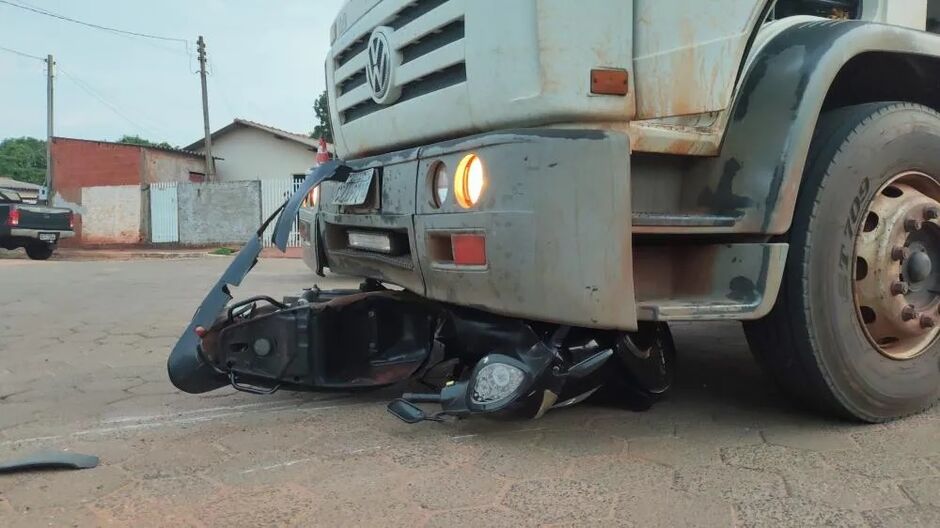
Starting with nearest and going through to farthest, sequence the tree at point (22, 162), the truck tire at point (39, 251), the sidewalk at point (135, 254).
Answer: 1. the truck tire at point (39, 251)
2. the sidewalk at point (135, 254)
3. the tree at point (22, 162)

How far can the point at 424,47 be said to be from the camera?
2760 mm

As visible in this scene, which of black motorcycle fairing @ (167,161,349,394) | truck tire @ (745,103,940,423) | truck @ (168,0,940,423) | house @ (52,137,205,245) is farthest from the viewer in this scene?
house @ (52,137,205,245)

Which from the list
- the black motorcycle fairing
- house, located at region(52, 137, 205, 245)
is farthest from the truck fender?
house, located at region(52, 137, 205, 245)

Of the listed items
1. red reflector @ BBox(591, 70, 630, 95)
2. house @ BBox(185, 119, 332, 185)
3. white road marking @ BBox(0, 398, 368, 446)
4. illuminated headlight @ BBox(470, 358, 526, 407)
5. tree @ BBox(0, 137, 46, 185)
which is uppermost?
tree @ BBox(0, 137, 46, 185)

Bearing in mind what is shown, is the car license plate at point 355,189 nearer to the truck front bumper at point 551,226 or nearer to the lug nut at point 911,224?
the truck front bumper at point 551,226

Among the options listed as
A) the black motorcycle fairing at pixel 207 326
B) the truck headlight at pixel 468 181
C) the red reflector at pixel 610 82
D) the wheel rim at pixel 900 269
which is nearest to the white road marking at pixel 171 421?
the black motorcycle fairing at pixel 207 326

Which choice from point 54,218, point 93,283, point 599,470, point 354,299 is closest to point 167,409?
point 354,299

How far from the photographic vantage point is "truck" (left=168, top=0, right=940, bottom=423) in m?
2.27

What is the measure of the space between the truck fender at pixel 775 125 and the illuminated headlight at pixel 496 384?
91 cm

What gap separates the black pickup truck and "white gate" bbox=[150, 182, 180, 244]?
20.6 feet

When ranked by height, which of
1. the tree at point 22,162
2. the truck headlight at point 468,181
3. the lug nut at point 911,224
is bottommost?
the lug nut at point 911,224

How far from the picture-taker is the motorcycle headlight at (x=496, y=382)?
2.43 metres

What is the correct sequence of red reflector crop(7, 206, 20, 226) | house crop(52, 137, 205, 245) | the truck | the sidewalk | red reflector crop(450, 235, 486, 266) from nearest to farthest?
1. the truck
2. red reflector crop(450, 235, 486, 266)
3. red reflector crop(7, 206, 20, 226)
4. the sidewalk
5. house crop(52, 137, 205, 245)

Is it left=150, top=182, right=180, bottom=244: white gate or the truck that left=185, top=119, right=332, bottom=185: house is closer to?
left=150, top=182, right=180, bottom=244: white gate
